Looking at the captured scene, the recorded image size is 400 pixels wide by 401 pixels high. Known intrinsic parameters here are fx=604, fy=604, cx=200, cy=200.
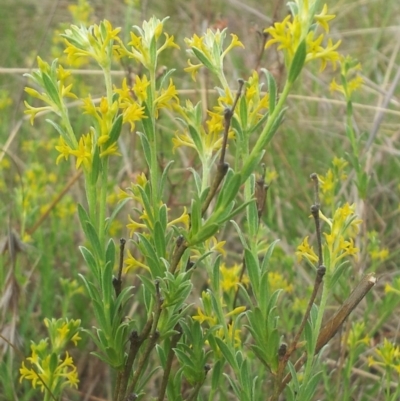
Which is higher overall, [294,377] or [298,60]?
[298,60]

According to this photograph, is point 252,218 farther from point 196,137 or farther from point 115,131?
point 115,131

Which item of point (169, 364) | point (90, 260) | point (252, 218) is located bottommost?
point (169, 364)

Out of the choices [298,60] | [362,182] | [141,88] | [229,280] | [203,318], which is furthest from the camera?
[362,182]

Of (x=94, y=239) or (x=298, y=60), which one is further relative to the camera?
(x=94, y=239)

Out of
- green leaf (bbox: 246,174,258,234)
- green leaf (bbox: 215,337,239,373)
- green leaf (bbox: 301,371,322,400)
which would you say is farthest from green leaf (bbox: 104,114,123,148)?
green leaf (bbox: 301,371,322,400)

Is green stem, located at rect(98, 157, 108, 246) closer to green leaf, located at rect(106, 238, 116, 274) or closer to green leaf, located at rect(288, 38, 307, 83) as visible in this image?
green leaf, located at rect(106, 238, 116, 274)

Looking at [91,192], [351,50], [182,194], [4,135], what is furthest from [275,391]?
[351,50]

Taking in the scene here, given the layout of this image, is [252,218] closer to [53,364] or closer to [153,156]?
[153,156]

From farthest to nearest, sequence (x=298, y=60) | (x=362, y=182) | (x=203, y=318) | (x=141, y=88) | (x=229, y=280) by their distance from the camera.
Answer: (x=362, y=182)
(x=229, y=280)
(x=203, y=318)
(x=141, y=88)
(x=298, y=60)

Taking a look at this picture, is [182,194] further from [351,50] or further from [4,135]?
[351,50]

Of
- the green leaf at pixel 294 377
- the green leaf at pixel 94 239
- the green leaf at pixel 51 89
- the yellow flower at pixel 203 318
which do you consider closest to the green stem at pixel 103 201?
the green leaf at pixel 94 239

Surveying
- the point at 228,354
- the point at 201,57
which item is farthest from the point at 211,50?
the point at 228,354
